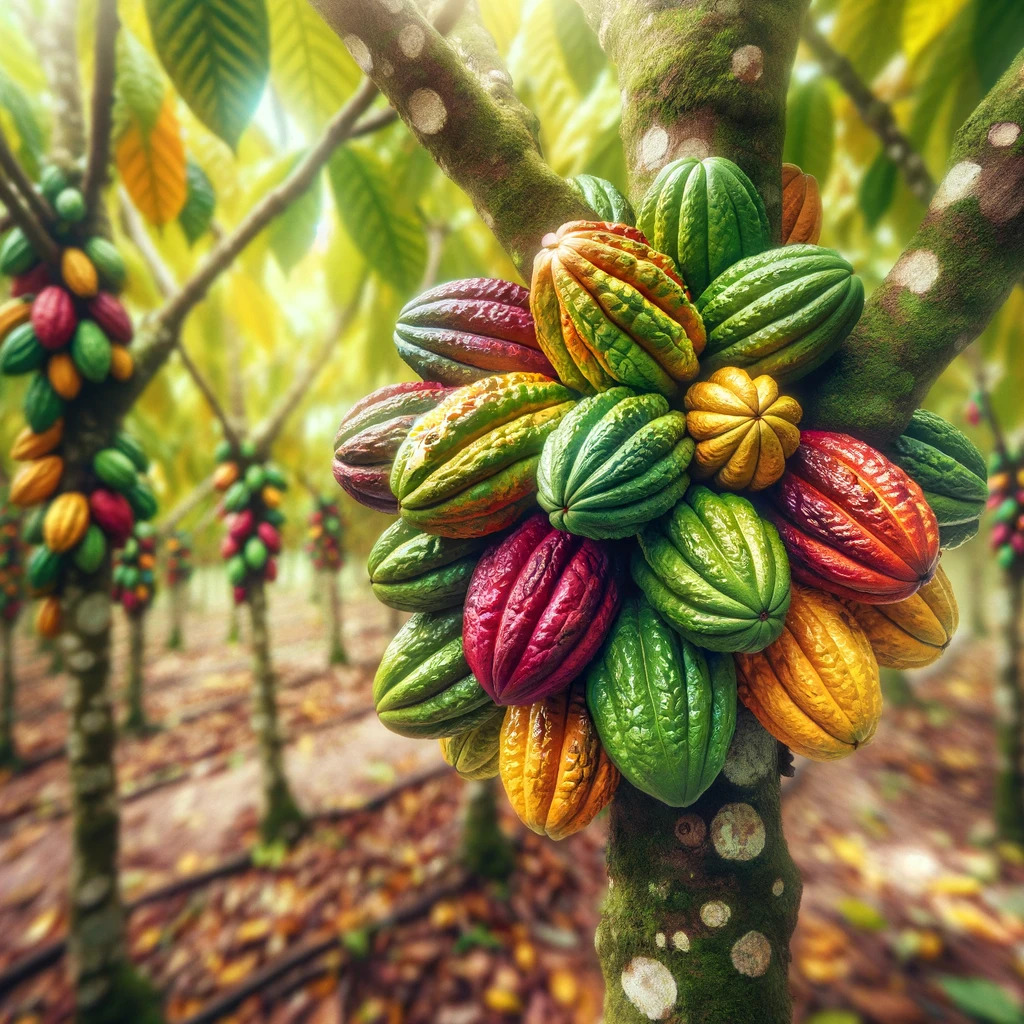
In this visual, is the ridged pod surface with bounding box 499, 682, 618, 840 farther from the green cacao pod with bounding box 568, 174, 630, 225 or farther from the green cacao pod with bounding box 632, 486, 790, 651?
the green cacao pod with bounding box 568, 174, 630, 225

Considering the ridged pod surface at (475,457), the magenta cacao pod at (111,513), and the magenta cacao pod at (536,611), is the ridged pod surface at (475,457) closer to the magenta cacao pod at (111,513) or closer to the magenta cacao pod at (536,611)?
the magenta cacao pod at (536,611)

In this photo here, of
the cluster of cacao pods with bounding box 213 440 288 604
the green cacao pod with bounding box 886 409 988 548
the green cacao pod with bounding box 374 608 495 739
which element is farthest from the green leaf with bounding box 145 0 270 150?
the cluster of cacao pods with bounding box 213 440 288 604

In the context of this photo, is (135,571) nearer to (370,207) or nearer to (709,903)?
(370,207)

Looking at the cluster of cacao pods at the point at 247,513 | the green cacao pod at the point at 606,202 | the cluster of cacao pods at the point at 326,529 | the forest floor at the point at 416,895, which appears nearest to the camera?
the green cacao pod at the point at 606,202

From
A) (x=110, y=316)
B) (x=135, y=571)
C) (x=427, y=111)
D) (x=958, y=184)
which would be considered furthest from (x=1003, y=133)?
(x=135, y=571)

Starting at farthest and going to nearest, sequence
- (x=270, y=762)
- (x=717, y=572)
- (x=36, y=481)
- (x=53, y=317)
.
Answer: (x=270, y=762) → (x=36, y=481) → (x=53, y=317) → (x=717, y=572)

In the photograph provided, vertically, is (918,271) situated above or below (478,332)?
below

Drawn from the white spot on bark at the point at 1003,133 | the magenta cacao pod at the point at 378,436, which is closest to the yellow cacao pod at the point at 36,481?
the magenta cacao pod at the point at 378,436
